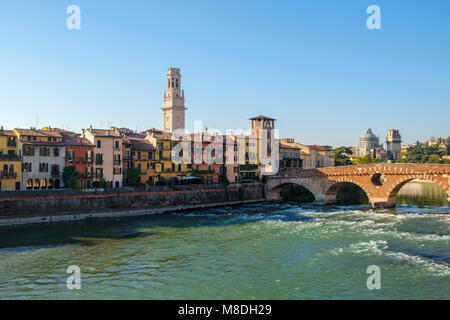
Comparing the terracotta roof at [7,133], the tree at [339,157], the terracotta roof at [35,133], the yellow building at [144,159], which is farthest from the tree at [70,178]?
the tree at [339,157]

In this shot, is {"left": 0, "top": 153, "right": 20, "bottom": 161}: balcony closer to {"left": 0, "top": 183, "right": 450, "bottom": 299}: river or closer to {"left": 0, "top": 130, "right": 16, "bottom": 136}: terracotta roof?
{"left": 0, "top": 130, "right": 16, "bottom": 136}: terracotta roof

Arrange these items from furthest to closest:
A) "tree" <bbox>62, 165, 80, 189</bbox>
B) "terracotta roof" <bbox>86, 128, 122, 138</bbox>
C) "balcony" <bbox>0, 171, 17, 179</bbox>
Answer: "terracotta roof" <bbox>86, 128, 122, 138</bbox>
"tree" <bbox>62, 165, 80, 189</bbox>
"balcony" <bbox>0, 171, 17, 179</bbox>

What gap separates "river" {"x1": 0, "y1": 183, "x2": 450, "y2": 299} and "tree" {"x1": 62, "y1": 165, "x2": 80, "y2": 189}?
26.4ft

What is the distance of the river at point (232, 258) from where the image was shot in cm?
2170

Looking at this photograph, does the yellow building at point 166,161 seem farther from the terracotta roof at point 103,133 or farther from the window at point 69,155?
the window at point 69,155

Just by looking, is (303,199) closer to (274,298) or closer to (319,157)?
(319,157)

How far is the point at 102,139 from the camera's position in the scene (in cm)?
5638

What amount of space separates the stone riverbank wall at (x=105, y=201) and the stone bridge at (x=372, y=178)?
10510mm

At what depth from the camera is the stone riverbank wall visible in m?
43.3

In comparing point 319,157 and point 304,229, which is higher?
point 319,157

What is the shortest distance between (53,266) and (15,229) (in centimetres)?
1621

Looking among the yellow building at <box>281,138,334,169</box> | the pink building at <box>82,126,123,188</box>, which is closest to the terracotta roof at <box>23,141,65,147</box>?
the pink building at <box>82,126,123,188</box>
